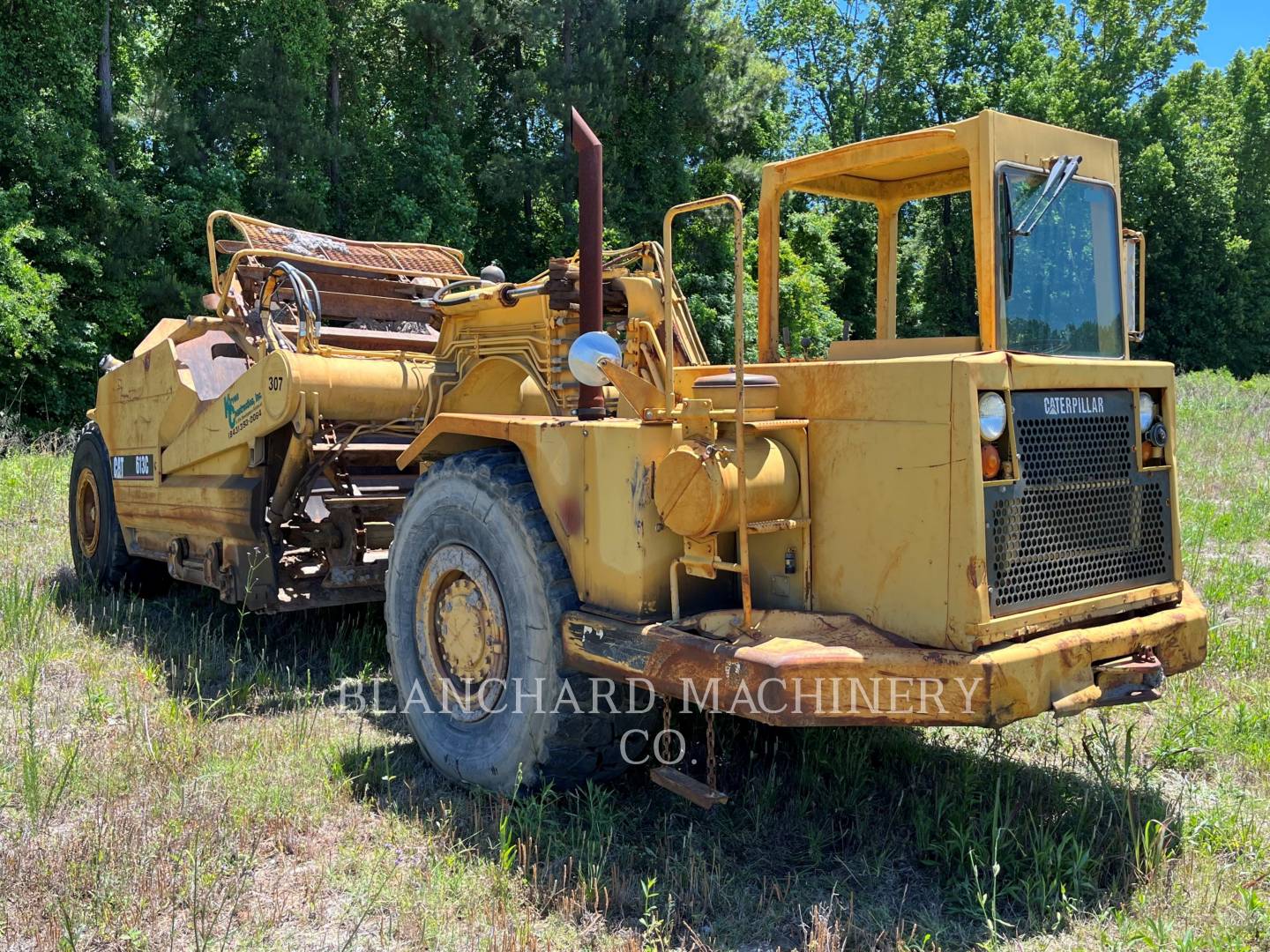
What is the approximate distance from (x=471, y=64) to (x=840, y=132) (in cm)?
1992

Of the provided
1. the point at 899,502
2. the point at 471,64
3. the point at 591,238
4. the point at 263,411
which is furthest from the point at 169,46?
the point at 899,502

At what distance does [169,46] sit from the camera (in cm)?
2123

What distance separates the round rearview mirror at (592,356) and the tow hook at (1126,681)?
191 cm

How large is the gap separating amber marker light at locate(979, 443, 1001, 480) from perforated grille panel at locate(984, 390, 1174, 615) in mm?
45

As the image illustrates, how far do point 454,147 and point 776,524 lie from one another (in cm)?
2167

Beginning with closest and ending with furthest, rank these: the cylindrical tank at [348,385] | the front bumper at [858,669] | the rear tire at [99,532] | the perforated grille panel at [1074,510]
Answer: the front bumper at [858,669]
the perforated grille panel at [1074,510]
the cylindrical tank at [348,385]
the rear tire at [99,532]

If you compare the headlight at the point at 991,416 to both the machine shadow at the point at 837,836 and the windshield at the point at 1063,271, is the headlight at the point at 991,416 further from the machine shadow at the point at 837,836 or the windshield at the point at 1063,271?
the machine shadow at the point at 837,836

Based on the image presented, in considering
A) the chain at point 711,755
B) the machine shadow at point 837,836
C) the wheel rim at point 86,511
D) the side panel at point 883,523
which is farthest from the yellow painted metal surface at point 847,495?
the wheel rim at point 86,511

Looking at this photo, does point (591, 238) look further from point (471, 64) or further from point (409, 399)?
point (471, 64)

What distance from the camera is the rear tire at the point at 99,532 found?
758 centimetres

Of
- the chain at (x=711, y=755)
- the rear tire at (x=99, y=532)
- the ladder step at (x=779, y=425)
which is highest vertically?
the ladder step at (x=779, y=425)

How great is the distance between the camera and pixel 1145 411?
3.81 metres

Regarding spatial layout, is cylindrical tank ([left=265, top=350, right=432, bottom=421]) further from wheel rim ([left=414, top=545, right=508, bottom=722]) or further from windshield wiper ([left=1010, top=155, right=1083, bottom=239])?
windshield wiper ([left=1010, top=155, right=1083, bottom=239])

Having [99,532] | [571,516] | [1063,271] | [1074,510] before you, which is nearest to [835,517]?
[1074,510]
